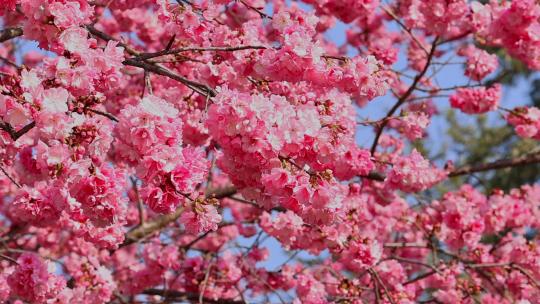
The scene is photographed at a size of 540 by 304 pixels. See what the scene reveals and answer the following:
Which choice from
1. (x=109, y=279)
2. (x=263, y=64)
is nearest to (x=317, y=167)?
(x=263, y=64)

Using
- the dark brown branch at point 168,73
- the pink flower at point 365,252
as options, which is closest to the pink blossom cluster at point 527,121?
the pink flower at point 365,252

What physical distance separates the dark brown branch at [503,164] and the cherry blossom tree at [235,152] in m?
0.02

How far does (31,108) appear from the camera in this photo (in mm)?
2664

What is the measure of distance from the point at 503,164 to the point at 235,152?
369cm

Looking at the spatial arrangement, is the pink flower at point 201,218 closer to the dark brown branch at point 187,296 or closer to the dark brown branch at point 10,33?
the dark brown branch at point 10,33

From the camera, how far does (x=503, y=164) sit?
5883 millimetres

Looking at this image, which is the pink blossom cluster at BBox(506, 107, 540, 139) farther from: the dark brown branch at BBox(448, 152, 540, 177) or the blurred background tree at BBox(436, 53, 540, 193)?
the blurred background tree at BBox(436, 53, 540, 193)

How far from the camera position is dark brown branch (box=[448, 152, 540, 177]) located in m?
5.89

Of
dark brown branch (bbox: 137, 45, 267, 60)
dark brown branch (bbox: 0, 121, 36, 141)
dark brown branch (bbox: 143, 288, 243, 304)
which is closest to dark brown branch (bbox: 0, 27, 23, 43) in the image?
dark brown branch (bbox: 137, 45, 267, 60)

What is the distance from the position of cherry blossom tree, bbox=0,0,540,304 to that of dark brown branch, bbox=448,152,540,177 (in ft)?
0.05

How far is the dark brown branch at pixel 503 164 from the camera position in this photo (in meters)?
5.89

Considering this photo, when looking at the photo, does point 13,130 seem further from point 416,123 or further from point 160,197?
point 416,123

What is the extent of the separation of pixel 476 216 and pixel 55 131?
4.04 metres

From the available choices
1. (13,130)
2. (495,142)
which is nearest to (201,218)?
(13,130)
